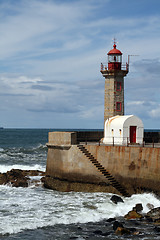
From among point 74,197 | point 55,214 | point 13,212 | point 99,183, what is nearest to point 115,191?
point 99,183

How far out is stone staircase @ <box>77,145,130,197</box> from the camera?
20.2 meters

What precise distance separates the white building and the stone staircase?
10.7 ft

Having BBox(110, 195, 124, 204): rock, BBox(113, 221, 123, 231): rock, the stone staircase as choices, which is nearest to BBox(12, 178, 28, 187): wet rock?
the stone staircase

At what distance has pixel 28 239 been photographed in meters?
13.7

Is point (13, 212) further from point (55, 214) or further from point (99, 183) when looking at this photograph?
point (99, 183)

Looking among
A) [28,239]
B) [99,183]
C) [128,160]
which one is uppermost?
Result: [128,160]

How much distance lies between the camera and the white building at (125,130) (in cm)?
2411

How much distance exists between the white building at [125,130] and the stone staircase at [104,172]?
10.7ft

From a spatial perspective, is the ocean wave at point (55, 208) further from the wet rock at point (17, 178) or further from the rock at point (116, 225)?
the wet rock at point (17, 178)

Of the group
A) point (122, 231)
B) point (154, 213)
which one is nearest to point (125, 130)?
point (154, 213)

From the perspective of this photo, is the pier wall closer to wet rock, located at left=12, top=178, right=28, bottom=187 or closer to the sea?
the sea

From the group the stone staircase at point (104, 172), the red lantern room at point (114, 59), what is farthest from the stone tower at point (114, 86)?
the stone staircase at point (104, 172)

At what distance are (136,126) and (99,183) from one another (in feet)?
18.9

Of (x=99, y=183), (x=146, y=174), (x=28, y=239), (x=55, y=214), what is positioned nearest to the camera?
(x=28, y=239)
